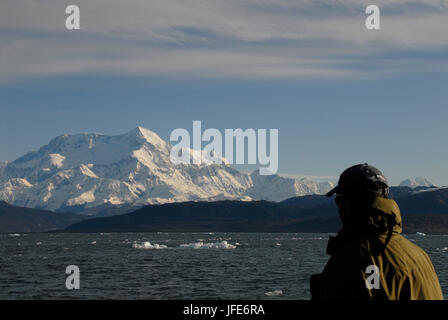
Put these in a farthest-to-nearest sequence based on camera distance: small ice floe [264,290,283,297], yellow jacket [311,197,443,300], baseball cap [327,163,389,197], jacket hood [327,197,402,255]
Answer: small ice floe [264,290,283,297] → baseball cap [327,163,389,197] → jacket hood [327,197,402,255] → yellow jacket [311,197,443,300]

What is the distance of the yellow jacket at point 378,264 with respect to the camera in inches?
171

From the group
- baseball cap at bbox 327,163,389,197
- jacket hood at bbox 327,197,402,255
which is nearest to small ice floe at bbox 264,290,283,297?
baseball cap at bbox 327,163,389,197

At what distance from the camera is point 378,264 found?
4.53m

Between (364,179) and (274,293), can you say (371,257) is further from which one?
(274,293)

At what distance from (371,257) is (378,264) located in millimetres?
82

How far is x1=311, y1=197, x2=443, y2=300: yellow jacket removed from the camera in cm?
436

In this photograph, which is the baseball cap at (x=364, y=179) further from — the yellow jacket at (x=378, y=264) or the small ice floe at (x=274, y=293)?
the small ice floe at (x=274, y=293)

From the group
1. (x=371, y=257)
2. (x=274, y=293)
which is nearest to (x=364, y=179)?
(x=371, y=257)

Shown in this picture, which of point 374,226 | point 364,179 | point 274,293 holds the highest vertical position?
point 364,179

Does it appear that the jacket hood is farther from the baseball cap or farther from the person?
the baseball cap

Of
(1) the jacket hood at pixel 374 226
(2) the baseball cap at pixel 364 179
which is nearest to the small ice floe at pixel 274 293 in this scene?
(2) the baseball cap at pixel 364 179
